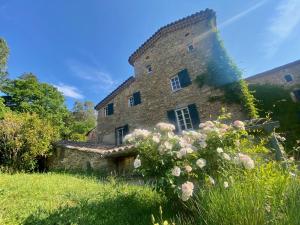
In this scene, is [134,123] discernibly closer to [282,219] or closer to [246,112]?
[246,112]

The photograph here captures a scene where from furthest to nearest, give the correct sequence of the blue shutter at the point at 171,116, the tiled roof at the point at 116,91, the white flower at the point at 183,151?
the tiled roof at the point at 116,91
the blue shutter at the point at 171,116
the white flower at the point at 183,151

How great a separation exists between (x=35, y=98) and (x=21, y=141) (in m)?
13.0

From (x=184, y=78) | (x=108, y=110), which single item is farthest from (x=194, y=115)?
(x=108, y=110)

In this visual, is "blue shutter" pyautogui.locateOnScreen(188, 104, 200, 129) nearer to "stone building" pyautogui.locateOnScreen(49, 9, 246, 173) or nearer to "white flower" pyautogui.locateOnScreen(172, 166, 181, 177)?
"stone building" pyautogui.locateOnScreen(49, 9, 246, 173)

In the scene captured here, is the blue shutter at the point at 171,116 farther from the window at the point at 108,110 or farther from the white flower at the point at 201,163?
the white flower at the point at 201,163

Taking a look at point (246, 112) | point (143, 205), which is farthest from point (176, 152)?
point (246, 112)

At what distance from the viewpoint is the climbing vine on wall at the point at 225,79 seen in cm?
1238

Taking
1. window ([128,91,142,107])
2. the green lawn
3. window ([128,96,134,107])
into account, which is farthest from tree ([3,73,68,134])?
the green lawn

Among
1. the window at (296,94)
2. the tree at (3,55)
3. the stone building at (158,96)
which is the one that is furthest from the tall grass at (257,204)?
the tree at (3,55)

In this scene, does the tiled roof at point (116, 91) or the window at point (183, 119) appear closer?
the window at point (183, 119)

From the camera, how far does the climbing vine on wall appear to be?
40.6 ft

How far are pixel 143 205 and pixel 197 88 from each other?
35.2 ft

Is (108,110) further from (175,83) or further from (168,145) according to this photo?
(168,145)

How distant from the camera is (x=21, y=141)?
46.1 ft
